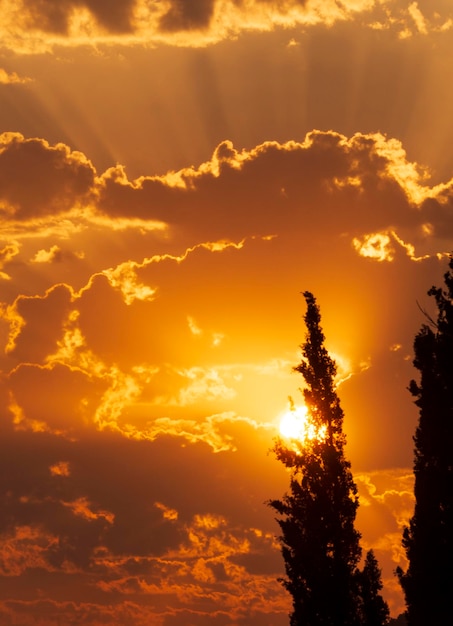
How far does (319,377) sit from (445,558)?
12.2 m

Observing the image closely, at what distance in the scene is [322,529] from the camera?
149ft

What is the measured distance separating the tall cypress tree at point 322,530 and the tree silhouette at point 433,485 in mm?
4379

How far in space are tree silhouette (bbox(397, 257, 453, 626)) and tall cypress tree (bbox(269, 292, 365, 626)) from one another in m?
4.38

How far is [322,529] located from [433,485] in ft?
21.0

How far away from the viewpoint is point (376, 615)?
147 feet

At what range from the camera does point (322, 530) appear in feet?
149

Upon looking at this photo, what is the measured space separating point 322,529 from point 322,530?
52mm

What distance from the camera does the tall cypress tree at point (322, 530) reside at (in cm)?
4453

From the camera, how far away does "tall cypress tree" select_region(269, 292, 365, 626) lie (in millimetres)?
44531

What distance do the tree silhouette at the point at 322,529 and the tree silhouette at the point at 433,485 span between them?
14.3 feet

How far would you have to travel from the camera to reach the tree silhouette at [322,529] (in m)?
44.6

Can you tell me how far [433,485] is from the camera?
4631 cm

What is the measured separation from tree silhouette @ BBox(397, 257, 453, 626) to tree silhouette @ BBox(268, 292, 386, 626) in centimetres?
437

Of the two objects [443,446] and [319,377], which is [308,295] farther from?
[443,446]
